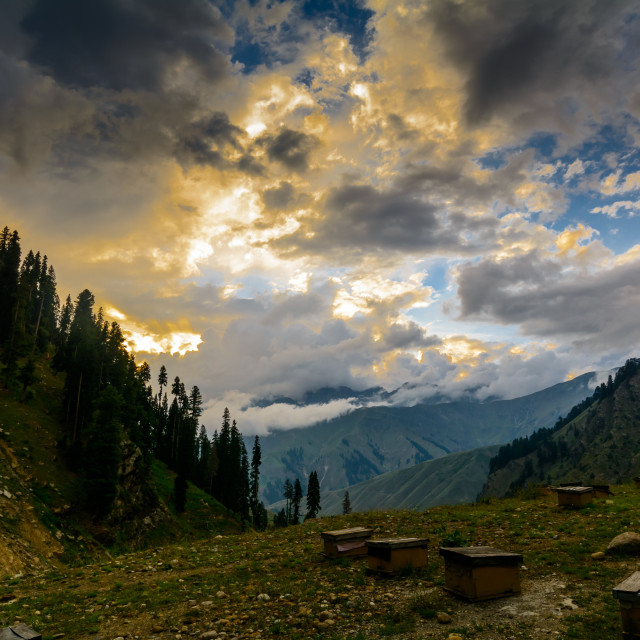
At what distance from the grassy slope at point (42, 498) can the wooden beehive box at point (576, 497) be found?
94.5 feet

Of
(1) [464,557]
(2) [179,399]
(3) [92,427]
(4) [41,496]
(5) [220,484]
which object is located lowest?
(5) [220,484]

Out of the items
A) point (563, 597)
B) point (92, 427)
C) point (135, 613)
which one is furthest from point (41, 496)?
point (563, 597)

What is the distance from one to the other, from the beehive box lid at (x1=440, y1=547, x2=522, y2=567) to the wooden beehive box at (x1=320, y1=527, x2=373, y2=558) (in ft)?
18.4

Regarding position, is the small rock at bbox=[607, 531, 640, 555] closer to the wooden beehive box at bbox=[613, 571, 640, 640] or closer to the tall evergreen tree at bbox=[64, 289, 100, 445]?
the wooden beehive box at bbox=[613, 571, 640, 640]

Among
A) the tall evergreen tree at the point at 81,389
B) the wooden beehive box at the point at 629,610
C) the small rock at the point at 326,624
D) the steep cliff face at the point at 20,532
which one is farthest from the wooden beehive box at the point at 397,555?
the tall evergreen tree at the point at 81,389

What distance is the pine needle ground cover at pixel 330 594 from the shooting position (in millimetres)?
9727

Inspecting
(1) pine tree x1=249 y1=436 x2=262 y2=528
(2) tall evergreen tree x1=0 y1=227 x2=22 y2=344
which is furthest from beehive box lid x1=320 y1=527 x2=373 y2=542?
(1) pine tree x1=249 y1=436 x2=262 y2=528

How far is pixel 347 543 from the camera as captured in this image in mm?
16344

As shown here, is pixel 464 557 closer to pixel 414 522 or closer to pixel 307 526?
pixel 414 522

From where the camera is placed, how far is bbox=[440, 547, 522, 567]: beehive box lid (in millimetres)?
10641

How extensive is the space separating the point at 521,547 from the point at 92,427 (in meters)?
49.0

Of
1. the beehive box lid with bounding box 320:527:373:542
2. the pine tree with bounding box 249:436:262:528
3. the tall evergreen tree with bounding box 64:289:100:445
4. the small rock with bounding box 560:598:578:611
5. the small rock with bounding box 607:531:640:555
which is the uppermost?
the tall evergreen tree with bounding box 64:289:100:445

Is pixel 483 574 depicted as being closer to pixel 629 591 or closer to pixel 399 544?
pixel 399 544

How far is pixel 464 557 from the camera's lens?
10.7 metres
